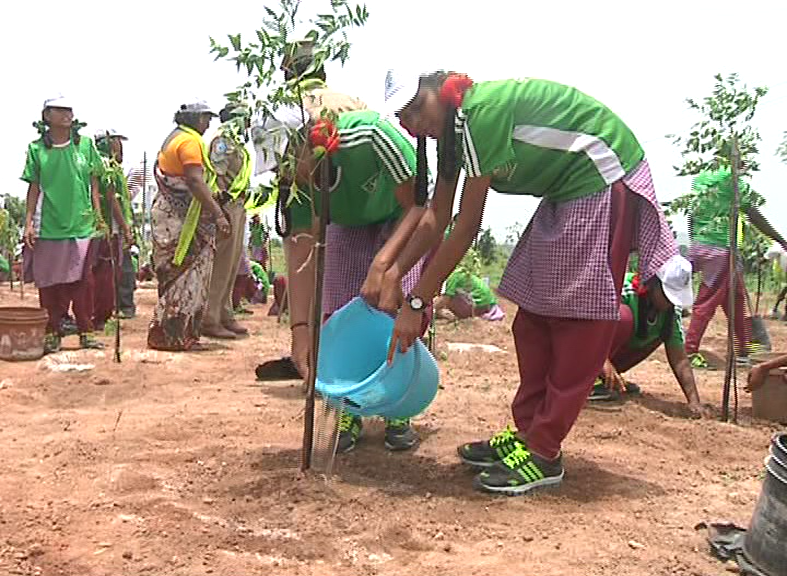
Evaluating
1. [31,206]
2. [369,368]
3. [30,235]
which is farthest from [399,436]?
[31,206]

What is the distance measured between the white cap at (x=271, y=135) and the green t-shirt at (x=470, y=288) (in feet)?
20.7

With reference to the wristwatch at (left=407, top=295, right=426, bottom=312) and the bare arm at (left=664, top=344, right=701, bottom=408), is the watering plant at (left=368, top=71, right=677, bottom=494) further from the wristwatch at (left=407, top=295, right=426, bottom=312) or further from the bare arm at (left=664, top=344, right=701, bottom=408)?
the bare arm at (left=664, top=344, right=701, bottom=408)

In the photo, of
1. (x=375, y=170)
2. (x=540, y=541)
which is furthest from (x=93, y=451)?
(x=540, y=541)

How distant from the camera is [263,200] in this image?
328cm

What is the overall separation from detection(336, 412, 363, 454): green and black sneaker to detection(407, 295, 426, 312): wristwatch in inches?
31.4

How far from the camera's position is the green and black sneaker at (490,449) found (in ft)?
11.2

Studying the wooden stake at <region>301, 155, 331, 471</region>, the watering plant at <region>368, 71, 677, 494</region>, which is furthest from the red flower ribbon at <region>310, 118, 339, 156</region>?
the watering plant at <region>368, 71, 677, 494</region>

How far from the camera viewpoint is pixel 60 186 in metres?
6.43

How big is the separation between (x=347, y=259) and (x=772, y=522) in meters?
1.98

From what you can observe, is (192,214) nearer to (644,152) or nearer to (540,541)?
(644,152)

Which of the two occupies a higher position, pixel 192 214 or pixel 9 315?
pixel 192 214

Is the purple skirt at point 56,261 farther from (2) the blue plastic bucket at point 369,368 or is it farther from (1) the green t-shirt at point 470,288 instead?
(1) the green t-shirt at point 470,288

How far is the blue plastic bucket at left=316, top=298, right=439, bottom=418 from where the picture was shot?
3197 mm

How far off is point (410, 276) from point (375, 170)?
1.51 feet
